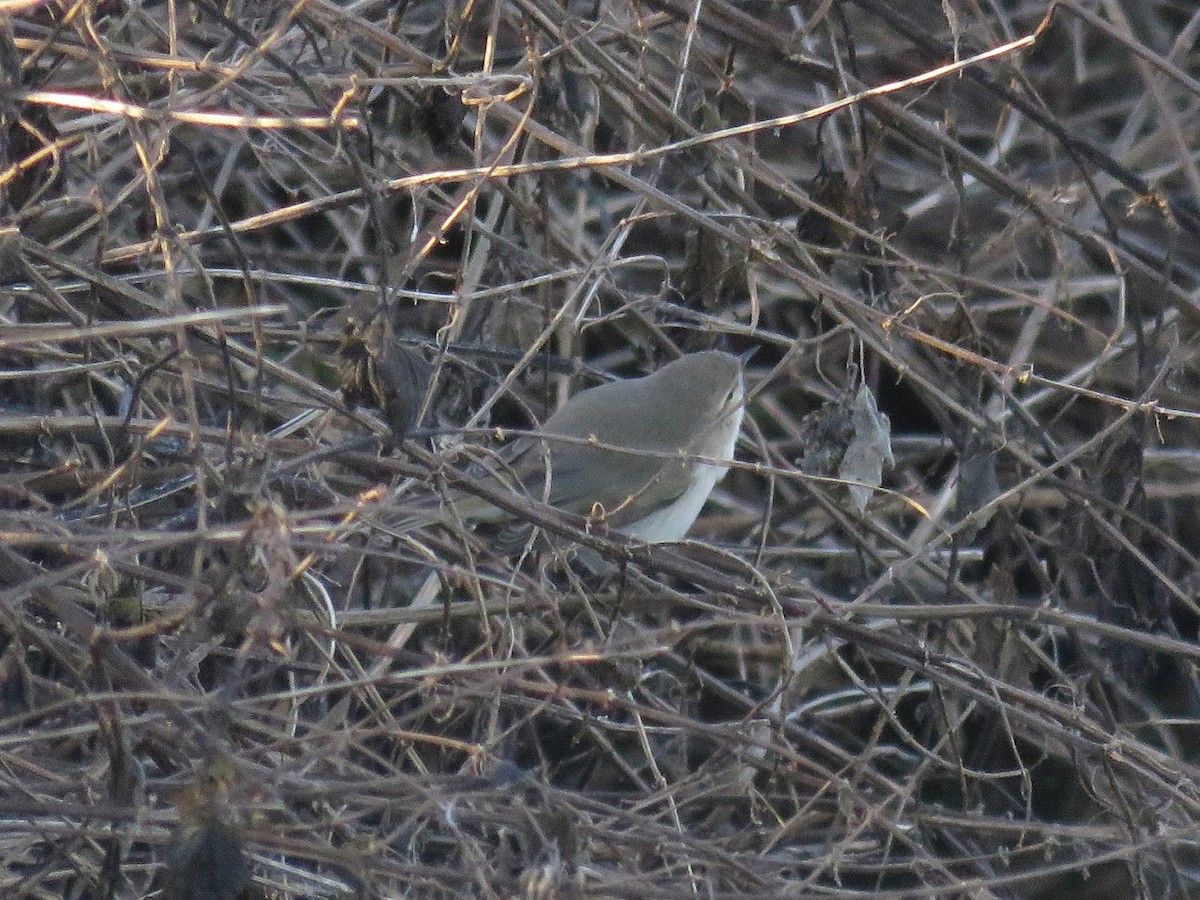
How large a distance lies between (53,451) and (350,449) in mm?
1365

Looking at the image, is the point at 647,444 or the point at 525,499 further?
the point at 647,444

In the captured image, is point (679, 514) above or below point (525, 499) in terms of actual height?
below

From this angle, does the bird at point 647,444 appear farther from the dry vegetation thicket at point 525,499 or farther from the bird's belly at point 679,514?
the dry vegetation thicket at point 525,499

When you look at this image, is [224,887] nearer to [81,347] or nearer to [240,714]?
[240,714]

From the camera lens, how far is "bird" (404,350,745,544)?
4949mm

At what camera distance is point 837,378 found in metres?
5.50

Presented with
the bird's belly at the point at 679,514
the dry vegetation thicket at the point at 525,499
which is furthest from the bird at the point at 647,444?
the dry vegetation thicket at the point at 525,499

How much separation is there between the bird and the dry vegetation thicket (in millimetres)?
161

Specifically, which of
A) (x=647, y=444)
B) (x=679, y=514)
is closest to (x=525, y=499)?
(x=679, y=514)

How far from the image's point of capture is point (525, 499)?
10.3 ft

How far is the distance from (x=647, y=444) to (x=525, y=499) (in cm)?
207

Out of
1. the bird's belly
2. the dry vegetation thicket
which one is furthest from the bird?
the dry vegetation thicket

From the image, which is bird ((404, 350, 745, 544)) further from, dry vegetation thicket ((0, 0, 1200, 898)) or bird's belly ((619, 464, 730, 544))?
dry vegetation thicket ((0, 0, 1200, 898))

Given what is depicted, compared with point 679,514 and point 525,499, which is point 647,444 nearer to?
point 679,514
